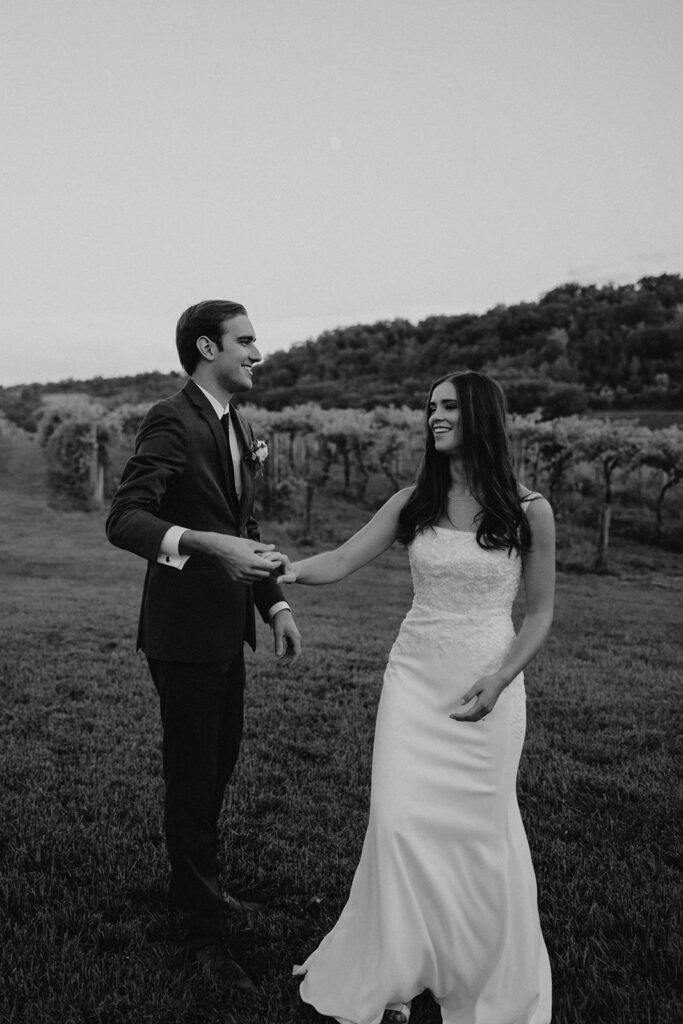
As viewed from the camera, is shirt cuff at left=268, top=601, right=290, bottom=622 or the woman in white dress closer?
the woman in white dress

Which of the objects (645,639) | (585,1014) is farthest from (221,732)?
(645,639)

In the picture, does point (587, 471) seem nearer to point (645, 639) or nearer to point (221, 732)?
point (645, 639)

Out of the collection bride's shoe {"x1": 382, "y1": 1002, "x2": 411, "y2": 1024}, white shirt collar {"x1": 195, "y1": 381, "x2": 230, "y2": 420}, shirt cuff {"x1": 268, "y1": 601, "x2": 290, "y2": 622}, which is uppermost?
white shirt collar {"x1": 195, "y1": 381, "x2": 230, "y2": 420}

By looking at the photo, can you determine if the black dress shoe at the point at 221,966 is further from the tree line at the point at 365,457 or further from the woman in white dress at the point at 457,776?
the tree line at the point at 365,457

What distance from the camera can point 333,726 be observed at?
665 centimetres

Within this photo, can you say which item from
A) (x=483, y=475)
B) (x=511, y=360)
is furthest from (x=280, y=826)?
(x=511, y=360)

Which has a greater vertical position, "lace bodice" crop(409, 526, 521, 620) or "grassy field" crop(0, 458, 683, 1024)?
"lace bodice" crop(409, 526, 521, 620)

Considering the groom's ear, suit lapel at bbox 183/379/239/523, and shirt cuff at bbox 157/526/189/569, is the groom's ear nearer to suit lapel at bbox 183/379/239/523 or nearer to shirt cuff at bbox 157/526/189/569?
suit lapel at bbox 183/379/239/523

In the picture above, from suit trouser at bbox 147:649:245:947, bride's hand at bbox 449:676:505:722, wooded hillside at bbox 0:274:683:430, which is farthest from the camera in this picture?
wooded hillside at bbox 0:274:683:430

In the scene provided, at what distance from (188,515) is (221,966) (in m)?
1.88

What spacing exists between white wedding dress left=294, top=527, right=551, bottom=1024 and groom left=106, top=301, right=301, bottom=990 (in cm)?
57

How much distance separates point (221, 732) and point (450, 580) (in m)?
1.26

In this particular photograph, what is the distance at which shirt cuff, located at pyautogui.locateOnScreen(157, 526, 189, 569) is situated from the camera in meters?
2.86

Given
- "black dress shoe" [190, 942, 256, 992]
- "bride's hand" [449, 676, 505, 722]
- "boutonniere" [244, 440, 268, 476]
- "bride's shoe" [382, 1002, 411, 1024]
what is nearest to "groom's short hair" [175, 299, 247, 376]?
"boutonniere" [244, 440, 268, 476]
